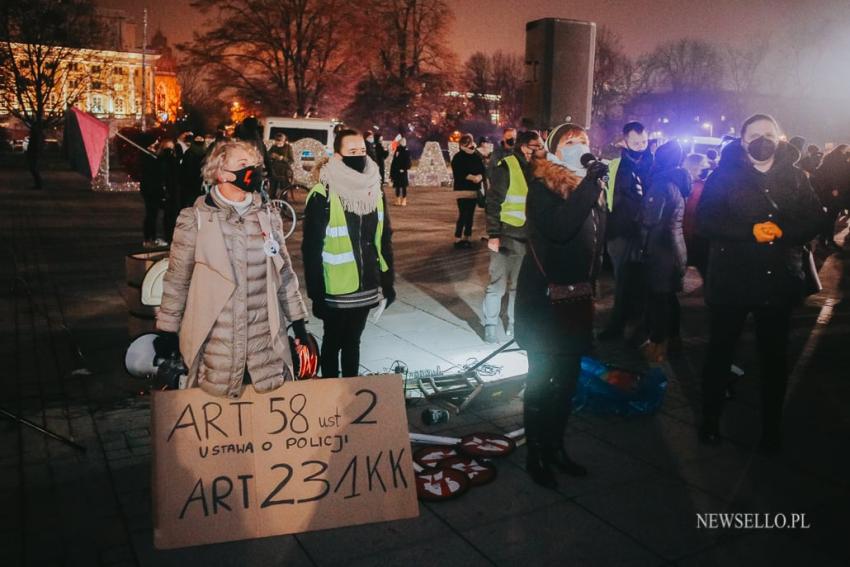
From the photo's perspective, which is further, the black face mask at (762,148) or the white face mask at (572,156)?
the black face mask at (762,148)

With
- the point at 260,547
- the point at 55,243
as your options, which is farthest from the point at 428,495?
the point at 55,243

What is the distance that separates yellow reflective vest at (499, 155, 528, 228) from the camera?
6859 millimetres

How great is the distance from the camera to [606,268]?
11.4 meters

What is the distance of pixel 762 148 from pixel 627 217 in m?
2.60

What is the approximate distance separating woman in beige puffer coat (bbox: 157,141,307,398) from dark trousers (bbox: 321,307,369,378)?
1078 mm

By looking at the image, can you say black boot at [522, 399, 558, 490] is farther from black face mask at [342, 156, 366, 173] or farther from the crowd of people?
black face mask at [342, 156, 366, 173]

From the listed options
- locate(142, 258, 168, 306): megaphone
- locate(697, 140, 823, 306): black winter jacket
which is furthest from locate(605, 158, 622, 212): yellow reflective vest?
locate(142, 258, 168, 306): megaphone

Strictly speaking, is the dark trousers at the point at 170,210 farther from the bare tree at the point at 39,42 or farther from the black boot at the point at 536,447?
the bare tree at the point at 39,42

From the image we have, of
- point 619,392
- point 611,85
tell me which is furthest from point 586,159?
point 611,85

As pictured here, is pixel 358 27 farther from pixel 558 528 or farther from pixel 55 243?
pixel 558 528

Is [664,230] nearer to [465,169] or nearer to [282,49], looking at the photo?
[465,169]

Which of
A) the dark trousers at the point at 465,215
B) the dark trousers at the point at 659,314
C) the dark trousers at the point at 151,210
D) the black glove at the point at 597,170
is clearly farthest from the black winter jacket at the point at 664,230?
the dark trousers at the point at 151,210

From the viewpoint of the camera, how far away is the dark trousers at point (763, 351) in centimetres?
450

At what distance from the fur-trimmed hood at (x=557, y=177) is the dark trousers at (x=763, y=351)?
1442 millimetres
